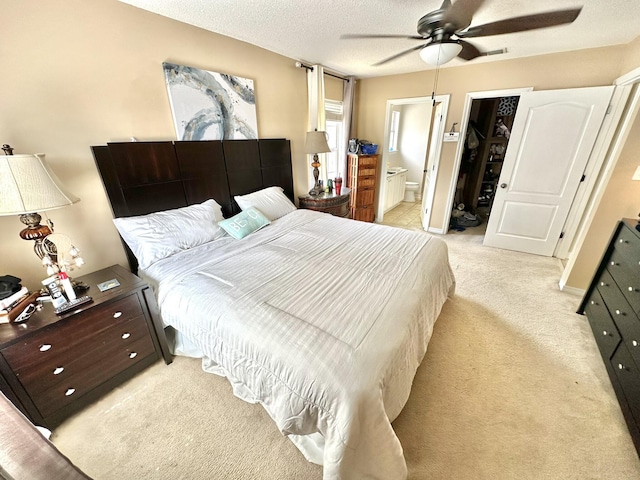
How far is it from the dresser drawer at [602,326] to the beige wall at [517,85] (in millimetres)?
488

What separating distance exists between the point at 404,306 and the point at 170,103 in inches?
94.6

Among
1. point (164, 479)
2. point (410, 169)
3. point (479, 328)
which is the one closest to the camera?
point (164, 479)

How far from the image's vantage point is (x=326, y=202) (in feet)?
10.9

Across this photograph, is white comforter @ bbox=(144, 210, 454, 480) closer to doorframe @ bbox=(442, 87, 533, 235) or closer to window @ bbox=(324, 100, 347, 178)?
doorframe @ bbox=(442, 87, 533, 235)

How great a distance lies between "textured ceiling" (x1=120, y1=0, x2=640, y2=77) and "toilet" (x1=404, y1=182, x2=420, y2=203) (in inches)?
119

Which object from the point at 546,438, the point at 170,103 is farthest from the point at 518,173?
the point at 170,103

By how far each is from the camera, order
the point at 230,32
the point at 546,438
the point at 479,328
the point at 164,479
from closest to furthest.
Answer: the point at 164,479
the point at 546,438
the point at 479,328
the point at 230,32

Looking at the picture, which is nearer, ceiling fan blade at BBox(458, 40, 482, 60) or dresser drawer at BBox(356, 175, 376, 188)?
ceiling fan blade at BBox(458, 40, 482, 60)

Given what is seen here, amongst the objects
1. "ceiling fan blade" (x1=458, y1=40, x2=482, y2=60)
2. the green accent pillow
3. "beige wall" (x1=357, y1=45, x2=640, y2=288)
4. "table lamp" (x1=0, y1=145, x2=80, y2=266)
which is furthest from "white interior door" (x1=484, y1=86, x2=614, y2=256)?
"table lamp" (x1=0, y1=145, x2=80, y2=266)

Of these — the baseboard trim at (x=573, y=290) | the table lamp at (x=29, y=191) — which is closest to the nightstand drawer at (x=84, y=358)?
the table lamp at (x=29, y=191)

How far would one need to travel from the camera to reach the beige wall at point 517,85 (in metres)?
2.23

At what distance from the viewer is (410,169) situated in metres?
6.11

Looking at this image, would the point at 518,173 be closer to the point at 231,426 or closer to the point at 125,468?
the point at 231,426

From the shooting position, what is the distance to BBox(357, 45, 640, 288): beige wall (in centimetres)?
223
